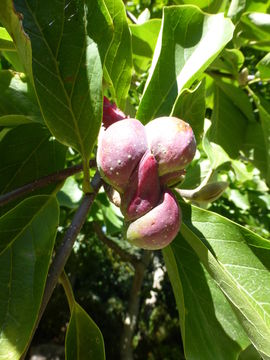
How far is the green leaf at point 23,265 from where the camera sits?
72cm

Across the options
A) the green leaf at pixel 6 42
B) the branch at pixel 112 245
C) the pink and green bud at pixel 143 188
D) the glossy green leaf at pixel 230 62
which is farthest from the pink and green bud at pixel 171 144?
the branch at pixel 112 245

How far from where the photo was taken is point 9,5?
0.62 m

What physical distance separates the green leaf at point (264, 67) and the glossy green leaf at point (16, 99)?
0.82 meters

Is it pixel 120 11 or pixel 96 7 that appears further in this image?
pixel 120 11

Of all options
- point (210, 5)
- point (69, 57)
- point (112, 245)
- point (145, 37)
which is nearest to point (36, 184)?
point (69, 57)

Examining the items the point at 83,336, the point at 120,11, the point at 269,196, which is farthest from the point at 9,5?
the point at 269,196

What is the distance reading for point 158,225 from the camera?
24.9 inches

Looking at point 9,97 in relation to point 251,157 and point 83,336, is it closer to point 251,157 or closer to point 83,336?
point 83,336

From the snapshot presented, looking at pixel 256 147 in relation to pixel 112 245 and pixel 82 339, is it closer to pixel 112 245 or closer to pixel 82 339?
pixel 82 339

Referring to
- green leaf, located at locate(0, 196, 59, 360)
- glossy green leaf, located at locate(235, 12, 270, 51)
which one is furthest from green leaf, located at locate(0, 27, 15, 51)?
glossy green leaf, located at locate(235, 12, 270, 51)

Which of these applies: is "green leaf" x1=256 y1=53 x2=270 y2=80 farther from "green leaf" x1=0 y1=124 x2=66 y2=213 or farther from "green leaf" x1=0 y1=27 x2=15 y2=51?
"green leaf" x1=0 y1=27 x2=15 y2=51

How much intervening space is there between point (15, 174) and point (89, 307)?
8.55 meters

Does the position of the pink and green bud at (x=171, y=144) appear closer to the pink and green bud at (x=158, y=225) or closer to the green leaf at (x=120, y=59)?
the pink and green bud at (x=158, y=225)

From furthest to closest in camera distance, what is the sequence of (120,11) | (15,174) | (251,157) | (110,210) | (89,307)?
(89,307) → (110,210) → (251,157) → (15,174) → (120,11)
